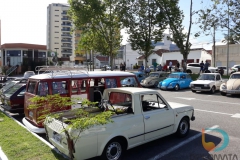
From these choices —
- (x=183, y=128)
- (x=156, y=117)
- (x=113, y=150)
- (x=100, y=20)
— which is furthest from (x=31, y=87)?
(x=100, y=20)

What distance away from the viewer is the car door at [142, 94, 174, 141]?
18.0 feet

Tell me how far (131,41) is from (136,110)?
77.6 feet

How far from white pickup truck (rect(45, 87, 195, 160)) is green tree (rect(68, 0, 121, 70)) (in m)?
22.1

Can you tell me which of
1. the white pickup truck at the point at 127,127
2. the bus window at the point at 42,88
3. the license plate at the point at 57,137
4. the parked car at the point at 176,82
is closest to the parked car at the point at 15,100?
the bus window at the point at 42,88

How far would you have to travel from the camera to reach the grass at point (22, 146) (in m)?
5.08

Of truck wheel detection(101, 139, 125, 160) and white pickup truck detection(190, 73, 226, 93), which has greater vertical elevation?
white pickup truck detection(190, 73, 226, 93)

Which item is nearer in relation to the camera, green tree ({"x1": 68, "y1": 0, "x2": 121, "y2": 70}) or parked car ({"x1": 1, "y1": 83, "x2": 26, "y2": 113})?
parked car ({"x1": 1, "y1": 83, "x2": 26, "y2": 113})

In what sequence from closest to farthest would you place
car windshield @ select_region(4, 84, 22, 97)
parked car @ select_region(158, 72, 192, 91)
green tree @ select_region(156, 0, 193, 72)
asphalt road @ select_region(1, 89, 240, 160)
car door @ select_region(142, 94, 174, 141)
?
asphalt road @ select_region(1, 89, 240, 160) → car door @ select_region(142, 94, 174, 141) → car windshield @ select_region(4, 84, 22, 97) → parked car @ select_region(158, 72, 192, 91) → green tree @ select_region(156, 0, 193, 72)

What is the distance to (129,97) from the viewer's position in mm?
5578

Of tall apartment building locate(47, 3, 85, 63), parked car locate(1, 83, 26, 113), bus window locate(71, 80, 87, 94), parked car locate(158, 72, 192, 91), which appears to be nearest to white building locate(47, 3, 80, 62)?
tall apartment building locate(47, 3, 85, 63)

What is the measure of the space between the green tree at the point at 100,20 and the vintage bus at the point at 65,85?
772 inches

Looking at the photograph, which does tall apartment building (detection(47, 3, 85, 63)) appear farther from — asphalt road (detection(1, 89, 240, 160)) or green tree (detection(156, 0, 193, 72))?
asphalt road (detection(1, 89, 240, 160))

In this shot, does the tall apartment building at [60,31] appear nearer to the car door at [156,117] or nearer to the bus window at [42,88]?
the bus window at [42,88]

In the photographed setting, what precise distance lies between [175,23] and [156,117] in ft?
76.8
